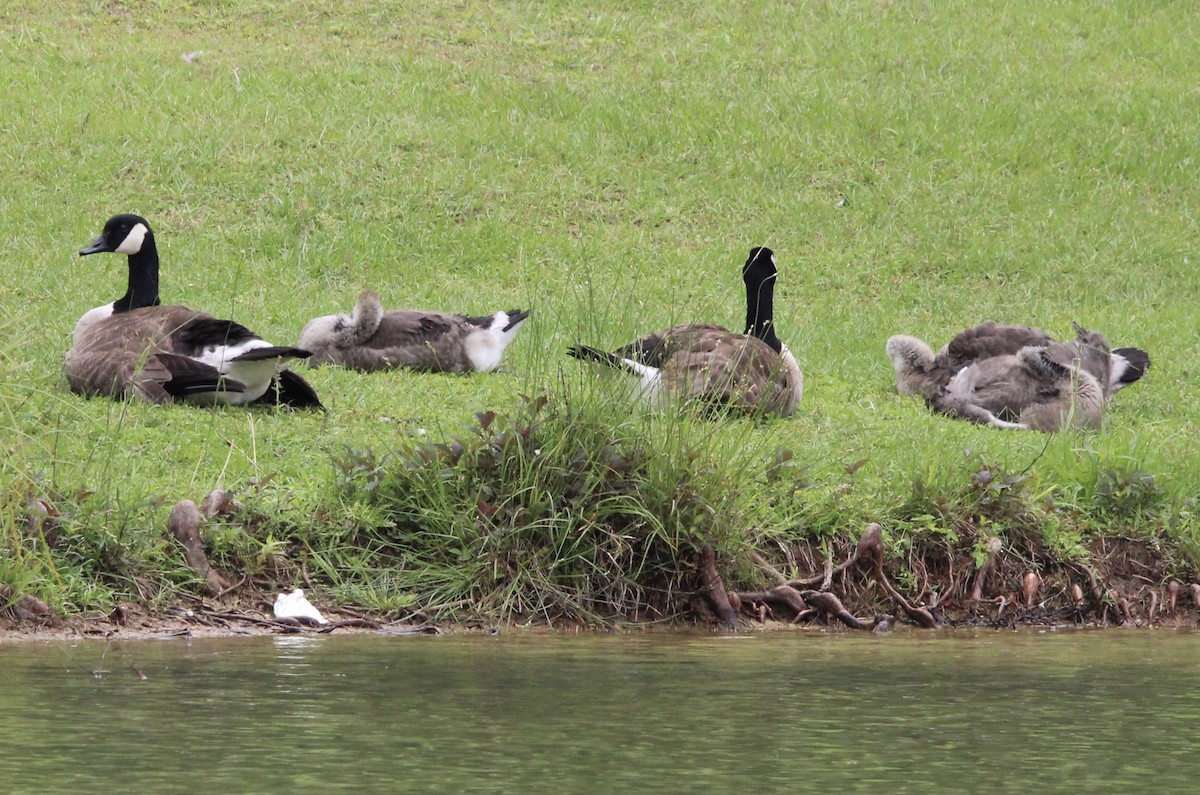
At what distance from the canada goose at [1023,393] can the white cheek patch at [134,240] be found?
229 inches

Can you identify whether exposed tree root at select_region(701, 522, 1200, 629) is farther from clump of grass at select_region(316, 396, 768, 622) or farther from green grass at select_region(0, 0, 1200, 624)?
clump of grass at select_region(316, 396, 768, 622)

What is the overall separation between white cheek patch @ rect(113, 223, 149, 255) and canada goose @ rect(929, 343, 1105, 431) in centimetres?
582

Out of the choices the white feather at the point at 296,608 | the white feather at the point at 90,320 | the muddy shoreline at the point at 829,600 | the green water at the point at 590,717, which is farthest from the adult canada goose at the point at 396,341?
the green water at the point at 590,717

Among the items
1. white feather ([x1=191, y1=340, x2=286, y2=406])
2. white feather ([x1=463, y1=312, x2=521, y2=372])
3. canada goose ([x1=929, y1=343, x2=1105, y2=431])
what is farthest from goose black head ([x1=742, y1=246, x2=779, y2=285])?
white feather ([x1=191, y1=340, x2=286, y2=406])

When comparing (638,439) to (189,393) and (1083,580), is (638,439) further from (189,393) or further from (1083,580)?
(189,393)

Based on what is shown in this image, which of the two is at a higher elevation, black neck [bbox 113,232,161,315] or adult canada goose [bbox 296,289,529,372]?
black neck [bbox 113,232,161,315]

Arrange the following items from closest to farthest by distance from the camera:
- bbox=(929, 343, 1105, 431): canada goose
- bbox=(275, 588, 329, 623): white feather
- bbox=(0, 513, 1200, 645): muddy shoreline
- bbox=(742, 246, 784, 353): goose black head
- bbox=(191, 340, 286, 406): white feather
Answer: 1. bbox=(0, 513, 1200, 645): muddy shoreline
2. bbox=(275, 588, 329, 623): white feather
3. bbox=(191, 340, 286, 406): white feather
4. bbox=(929, 343, 1105, 431): canada goose
5. bbox=(742, 246, 784, 353): goose black head

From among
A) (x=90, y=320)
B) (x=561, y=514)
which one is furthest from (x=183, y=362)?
(x=561, y=514)

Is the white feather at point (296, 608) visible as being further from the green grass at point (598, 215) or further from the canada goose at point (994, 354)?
the canada goose at point (994, 354)

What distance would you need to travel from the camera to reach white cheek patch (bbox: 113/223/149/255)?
1232 centimetres

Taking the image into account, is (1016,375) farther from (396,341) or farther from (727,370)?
(396,341)

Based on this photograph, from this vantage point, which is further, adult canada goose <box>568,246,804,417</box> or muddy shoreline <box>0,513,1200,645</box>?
adult canada goose <box>568,246,804,417</box>

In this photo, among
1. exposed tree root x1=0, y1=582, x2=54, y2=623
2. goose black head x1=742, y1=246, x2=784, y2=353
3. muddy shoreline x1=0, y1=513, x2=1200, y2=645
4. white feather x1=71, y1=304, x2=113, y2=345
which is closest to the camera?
exposed tree root x1=0, y1=582, x2=54, y2=623

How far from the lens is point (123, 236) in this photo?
12.5 m
